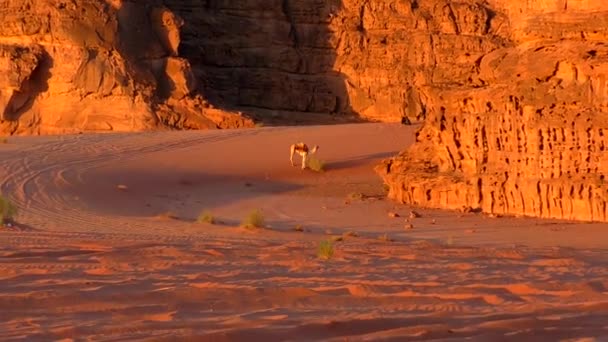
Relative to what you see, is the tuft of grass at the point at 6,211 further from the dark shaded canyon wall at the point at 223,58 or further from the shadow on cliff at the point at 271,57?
the shadow on cliff at the point at 271,57

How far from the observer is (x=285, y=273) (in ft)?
28.2

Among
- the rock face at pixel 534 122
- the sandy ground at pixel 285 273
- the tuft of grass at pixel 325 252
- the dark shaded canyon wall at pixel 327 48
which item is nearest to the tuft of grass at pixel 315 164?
the sandy ground at pixel 285 273

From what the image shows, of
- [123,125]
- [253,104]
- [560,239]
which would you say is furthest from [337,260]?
[253,104]

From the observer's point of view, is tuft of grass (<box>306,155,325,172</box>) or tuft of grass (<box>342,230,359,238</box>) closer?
tuft of grass (<box>342,230,359,238</box>)

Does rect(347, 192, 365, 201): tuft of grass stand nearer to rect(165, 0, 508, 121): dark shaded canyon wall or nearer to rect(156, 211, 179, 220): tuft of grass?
rect(156, 211, 179, 220): tuft of grass

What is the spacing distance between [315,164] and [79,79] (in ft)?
44.1

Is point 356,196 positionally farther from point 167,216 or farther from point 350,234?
point 350,234

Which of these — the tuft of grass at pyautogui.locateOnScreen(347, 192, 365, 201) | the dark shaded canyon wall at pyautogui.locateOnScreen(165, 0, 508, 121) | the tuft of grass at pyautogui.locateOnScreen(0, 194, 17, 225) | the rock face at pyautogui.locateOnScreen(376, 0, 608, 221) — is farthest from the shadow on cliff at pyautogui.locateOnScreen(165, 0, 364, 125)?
the tuft of grass at pyautogui.locateOnScreen(0, 194, 17, 225)

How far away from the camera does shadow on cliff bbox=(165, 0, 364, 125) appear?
44.7 metres

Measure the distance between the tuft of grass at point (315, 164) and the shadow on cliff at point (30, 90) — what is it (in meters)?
14.2

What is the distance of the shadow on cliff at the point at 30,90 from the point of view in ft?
122

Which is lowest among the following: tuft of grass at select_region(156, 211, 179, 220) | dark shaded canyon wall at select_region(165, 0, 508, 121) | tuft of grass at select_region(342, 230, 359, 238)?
tuft of grass at select_region(156, 211, 179, 220)

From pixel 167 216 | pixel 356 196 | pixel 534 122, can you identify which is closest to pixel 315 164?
pixel 356 196

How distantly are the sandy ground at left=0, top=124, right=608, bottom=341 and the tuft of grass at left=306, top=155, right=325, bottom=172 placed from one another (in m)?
4.73
